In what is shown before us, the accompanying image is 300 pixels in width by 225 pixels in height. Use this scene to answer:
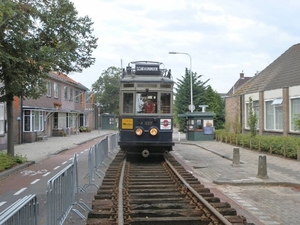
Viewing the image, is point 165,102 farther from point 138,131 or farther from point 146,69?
point 146,69

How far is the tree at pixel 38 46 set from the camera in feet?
48.1

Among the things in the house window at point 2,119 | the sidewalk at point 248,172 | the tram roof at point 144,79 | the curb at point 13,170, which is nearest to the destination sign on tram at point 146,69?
the tram roof at point 144,79

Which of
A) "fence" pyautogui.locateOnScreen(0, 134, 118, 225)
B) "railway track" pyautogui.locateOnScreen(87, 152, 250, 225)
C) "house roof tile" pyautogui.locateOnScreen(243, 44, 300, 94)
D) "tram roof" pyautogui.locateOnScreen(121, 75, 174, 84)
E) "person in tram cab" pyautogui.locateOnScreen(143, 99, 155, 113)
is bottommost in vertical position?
"railway track" pyautogui.locateOnScreen(87, 152, 250, 225)

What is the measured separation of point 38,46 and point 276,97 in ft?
56.5

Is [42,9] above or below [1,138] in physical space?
above

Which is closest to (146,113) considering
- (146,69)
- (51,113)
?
(146,69)

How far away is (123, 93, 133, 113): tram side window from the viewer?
14.9 metres

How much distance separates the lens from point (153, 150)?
15438mm

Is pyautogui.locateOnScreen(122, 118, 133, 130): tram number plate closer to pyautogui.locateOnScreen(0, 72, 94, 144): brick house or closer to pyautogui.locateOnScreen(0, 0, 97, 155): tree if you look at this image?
pyautogui.locateOnScreen(0, 0, 97, 155): tree

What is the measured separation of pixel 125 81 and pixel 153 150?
2.82 metres

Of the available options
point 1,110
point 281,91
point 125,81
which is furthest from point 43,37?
point 281,91

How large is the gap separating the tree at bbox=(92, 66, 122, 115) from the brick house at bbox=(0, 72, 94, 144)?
21.9 feet

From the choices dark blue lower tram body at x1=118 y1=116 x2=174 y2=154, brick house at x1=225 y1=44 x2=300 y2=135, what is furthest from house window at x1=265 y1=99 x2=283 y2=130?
dark blue lower tram body at x1=118 y1=116 x2=174 y2=154

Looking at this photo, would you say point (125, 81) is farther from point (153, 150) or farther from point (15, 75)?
point (15, 75)
